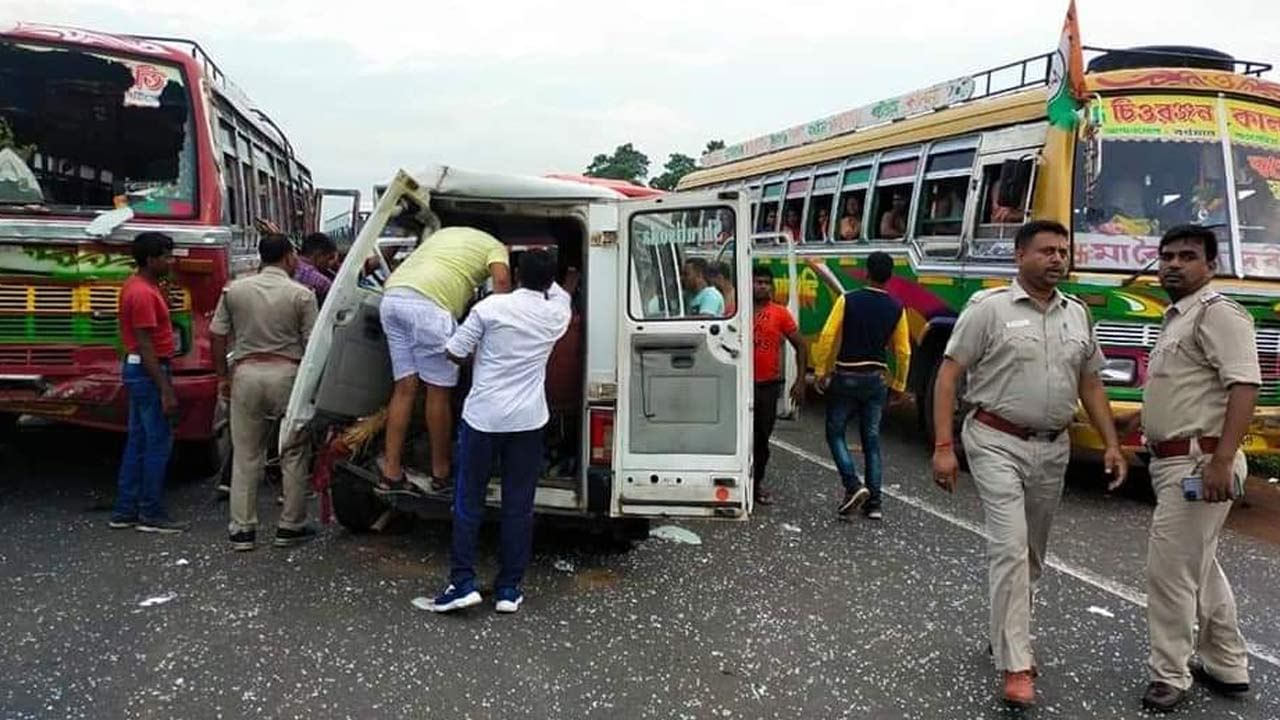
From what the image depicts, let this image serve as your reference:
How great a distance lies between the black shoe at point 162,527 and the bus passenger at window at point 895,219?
652 centimetres

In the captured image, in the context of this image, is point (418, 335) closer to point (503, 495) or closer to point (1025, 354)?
point (503, 495)

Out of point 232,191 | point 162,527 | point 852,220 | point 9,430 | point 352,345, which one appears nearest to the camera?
point 352,345

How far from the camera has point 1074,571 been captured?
5.40 metres

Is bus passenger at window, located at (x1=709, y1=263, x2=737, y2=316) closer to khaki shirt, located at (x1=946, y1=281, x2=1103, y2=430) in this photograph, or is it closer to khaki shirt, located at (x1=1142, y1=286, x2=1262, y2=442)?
khaki shirt, located at (x1=946, y1=281, x2=1103, y2=430)

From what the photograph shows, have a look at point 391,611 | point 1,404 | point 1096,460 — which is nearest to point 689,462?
point 391,611

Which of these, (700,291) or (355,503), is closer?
(700,291)

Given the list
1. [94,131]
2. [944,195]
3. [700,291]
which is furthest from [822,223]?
[94,131]

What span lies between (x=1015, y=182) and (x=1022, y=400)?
155 inches

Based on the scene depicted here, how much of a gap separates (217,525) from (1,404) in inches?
55.8

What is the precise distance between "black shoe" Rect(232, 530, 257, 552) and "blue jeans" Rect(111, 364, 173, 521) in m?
0.67

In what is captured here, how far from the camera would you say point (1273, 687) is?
4027 millimetres

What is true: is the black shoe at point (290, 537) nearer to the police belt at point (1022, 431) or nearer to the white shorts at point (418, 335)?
the white shorts at point (418, 335)

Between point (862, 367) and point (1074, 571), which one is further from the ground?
point (862, 367)

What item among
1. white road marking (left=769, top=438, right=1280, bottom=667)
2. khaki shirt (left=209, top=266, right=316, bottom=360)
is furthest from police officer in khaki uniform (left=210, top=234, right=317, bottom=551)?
white road marking (left=769, top=438, right=1280, bottom=667)
